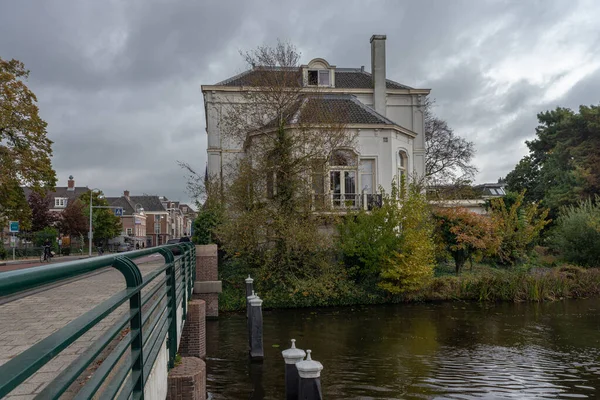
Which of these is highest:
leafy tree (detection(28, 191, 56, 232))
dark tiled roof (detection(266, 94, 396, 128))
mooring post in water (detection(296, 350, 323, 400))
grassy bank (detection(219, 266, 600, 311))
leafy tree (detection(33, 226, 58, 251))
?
dark tiled roof (detection(266, 94, 396, 128))

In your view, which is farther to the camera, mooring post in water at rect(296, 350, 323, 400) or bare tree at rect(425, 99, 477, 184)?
bare tree at rect(425, 99, 477, 184)

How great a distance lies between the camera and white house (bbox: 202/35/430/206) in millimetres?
23953

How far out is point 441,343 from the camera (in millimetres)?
12719

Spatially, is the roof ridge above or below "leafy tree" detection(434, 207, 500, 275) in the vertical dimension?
above

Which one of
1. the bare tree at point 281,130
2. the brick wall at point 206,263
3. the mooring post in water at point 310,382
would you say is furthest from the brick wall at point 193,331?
the bare tree at point 281,130

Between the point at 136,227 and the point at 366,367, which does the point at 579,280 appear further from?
the point at 136,227

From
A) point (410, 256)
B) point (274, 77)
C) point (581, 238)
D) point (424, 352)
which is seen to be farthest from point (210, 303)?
point (581, 238)

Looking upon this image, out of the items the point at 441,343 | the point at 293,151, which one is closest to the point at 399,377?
the point at 441,343

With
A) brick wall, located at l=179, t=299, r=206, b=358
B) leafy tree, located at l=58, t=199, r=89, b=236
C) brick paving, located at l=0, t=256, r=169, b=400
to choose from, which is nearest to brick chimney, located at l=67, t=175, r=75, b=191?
leafy tree, located at l=58, t=199, r=89, b=236

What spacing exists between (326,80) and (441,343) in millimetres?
21051

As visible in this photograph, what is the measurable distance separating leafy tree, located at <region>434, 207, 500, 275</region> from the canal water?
4.84 m

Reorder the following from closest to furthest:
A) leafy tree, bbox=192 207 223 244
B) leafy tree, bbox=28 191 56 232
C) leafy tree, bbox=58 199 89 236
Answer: leafy tree, bbox=192 207 223 244 → leafy tree, bbox=28 191 56 232 → leafy tree, bbox=58 199 89 236

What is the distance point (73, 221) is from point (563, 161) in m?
50.0

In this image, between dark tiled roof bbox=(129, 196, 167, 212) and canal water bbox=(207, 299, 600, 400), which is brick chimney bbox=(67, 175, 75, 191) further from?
canal water bbox=(207, 299, 600, 400)
